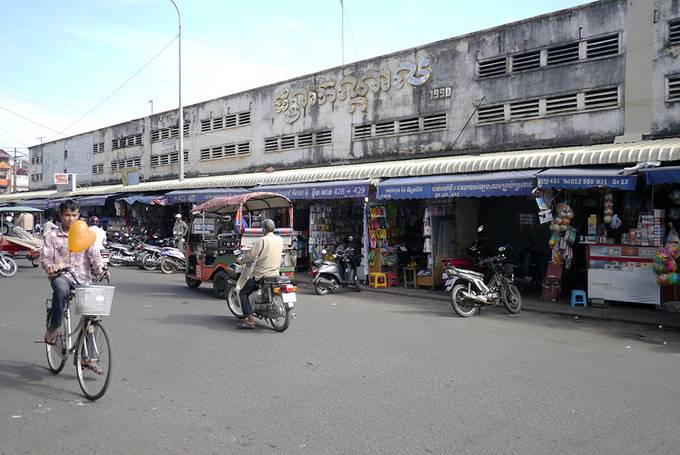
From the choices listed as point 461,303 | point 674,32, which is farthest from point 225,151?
point 674,32

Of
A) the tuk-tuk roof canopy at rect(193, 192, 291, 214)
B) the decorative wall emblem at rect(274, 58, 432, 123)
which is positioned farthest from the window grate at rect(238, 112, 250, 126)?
the tuk-tuk roof canopy at rect(193, 192, 291, 214)

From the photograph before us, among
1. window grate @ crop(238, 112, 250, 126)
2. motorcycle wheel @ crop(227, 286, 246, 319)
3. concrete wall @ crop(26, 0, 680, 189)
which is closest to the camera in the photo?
motorcycle wheel @ crop(227, 286, 246, 319)

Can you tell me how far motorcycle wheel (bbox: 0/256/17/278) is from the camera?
15297 millimetres

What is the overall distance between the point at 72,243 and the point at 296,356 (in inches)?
113

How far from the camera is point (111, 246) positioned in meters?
20.4

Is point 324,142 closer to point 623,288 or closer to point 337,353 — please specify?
point 623,288

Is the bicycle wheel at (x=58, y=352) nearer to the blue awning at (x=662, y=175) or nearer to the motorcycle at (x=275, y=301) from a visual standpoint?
the motorcycle at (x=275, y=301)

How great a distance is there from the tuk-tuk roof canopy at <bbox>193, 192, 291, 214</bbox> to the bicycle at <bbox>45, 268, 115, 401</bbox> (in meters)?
6.94

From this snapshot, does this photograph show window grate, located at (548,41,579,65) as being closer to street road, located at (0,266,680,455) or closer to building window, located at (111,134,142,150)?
street road, located at (0,266,680,455)

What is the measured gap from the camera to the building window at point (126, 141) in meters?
33.1

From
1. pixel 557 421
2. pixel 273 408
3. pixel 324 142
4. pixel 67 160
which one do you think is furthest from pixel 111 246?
pixel 67 160

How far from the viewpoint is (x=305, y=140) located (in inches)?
844

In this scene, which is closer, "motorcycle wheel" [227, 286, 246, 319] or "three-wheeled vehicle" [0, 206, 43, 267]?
"motorcycle wheel" [227, 286, 246, 319]

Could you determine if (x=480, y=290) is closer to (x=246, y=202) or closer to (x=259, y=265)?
(x=259, y=265)
